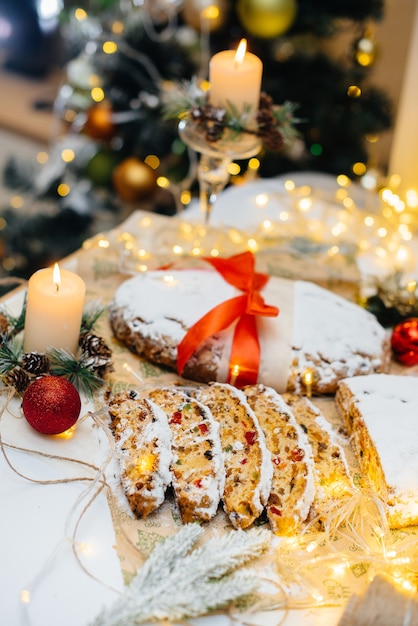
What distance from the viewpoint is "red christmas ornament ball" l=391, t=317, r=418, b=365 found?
5.28ft

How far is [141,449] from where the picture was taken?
4.06ft

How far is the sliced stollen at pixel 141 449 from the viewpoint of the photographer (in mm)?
1189

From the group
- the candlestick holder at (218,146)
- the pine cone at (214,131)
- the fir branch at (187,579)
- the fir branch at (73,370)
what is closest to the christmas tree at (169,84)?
the candlestick holder at (218,146)

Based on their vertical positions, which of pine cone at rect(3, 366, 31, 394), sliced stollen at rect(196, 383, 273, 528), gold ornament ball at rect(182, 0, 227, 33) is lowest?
sliced stollen at rect(196, 383, 273, 528)

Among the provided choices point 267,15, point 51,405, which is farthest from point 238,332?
Result: point 267,15

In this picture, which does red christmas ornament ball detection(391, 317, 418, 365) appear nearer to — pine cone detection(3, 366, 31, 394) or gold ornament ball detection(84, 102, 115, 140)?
pine cone detection(3, 366, 31, 394)

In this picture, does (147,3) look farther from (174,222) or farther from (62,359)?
(62,359)

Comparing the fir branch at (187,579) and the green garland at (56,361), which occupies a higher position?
the green garland at (56,361)

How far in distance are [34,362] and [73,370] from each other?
3.1 inches

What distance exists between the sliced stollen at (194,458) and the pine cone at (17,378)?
0.25 metres

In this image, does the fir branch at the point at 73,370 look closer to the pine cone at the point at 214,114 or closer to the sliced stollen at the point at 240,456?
the sliced stollen at the point at 240,456

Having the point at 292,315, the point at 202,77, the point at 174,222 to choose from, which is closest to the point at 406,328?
the point at 292,315

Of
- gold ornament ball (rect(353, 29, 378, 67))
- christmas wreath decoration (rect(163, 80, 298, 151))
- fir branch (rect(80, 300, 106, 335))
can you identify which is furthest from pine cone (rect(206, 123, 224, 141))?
gold ornament ball (rect(353, 29, 378, 67))

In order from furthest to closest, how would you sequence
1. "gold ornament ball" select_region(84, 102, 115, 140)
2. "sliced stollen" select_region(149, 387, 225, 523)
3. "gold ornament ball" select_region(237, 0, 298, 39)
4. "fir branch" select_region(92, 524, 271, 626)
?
1. "gold ornament ball" select_region(84, 102, 115, 140)
2. "gold ornament ball" select_region(237, 0, 298, 39)
3. "sliced stollen" select_region(149, 387, 225, 523)
4. "fir branch" select_region(92, 524, 271, 626)
